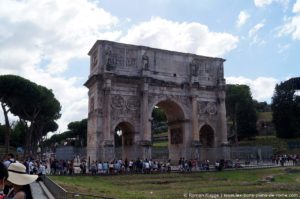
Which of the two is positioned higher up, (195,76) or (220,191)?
(195,76)

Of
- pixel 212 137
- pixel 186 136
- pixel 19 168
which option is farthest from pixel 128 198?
pixel 212 137

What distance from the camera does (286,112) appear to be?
5188 centimetres

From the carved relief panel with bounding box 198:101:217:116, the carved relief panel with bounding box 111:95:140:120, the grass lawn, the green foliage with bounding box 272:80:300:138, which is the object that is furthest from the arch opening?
the green foliage with bounding box 272:80:300:138

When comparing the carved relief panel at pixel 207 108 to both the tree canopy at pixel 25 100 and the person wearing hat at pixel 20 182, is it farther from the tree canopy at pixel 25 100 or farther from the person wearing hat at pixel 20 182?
the person wearing hat at pixel 20 182

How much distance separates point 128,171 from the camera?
89.1ft

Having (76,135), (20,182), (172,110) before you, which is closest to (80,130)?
(76,135)

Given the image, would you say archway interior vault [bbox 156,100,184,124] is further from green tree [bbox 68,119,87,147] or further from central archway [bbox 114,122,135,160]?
green tree [bbox 68,119,87,147]

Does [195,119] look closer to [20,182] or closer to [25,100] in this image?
[25,100]

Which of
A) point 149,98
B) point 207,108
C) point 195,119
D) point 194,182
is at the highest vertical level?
point 149,98

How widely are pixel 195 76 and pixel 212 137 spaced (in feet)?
21.4

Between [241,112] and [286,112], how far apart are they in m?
7.84

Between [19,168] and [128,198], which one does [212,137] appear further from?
[19,168]

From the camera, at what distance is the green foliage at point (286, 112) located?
51.2m

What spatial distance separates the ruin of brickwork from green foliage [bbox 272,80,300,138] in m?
20.8
